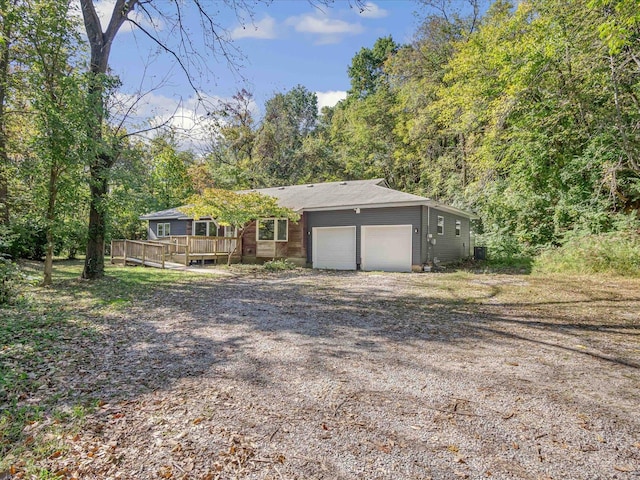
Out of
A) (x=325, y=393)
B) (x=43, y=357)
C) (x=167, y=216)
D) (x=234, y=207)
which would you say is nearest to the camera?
(x=325, y=393)

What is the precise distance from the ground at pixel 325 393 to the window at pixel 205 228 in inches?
464

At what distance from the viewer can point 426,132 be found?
2333cm

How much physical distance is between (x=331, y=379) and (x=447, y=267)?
12.7 metres

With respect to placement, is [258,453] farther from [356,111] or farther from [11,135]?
[356,111]

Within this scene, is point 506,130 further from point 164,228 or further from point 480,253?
point 164,228

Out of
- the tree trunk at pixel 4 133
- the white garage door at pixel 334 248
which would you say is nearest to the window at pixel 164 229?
the white garage door at pixel 334 248

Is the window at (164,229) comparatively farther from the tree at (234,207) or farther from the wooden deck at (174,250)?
the tree at (234,207)

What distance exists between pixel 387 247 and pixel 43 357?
11.7m

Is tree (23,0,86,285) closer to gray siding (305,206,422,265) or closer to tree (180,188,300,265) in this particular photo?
tree (180,188,300,265)

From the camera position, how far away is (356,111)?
92.0 feet

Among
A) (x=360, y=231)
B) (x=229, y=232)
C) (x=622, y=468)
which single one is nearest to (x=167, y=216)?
(x=229, y=232)

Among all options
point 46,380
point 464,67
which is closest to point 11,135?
point 46,380

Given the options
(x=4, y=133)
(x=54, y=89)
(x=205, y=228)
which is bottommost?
(x=205, y=228)

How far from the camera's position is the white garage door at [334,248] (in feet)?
48.7
